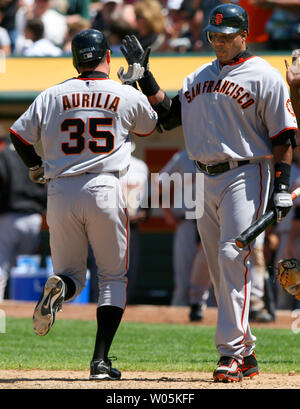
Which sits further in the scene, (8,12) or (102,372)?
(8,12)

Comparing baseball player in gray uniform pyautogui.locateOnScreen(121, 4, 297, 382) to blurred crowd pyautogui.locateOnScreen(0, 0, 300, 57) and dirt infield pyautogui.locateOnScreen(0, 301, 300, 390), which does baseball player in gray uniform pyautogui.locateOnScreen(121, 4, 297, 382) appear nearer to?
dirt infield pyautogui.locateOnScreen(0, 301, 300, 390)

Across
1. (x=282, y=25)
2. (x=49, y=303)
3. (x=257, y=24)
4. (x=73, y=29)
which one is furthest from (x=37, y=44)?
(x=49, y=303)

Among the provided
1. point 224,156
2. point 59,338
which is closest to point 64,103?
point 224,156

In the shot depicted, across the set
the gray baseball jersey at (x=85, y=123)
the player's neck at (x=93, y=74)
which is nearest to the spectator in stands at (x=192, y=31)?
the player's neck at (x=93, y=74)

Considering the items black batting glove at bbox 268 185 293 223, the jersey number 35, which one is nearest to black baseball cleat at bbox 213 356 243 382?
black batting glove at bbox 268 185 293 223

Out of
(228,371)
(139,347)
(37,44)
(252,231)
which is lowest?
(139,347)

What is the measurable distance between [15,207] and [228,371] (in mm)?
5749

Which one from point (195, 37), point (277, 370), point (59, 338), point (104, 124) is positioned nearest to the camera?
point (104, 124)

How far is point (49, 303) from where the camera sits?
5.39m

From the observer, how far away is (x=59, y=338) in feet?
27.6

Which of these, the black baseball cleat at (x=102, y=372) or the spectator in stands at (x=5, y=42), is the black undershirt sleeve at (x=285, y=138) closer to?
the black baseball cleat at (x=102, y=372)

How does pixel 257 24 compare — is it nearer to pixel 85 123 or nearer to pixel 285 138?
pixel 285 138

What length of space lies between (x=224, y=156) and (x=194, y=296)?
446cm

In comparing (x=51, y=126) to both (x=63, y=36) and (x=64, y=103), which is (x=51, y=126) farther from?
(x=63, y=36)
